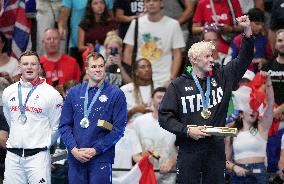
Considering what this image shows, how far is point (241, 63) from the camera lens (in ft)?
31.5

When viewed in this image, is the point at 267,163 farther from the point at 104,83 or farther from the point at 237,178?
the point at 104,83

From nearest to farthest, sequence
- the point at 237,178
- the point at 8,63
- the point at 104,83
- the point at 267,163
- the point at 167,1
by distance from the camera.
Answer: the point at 104,83 → the point at 237,178 → the point at 267,163 → the point at 8,63 → the point at 167,1

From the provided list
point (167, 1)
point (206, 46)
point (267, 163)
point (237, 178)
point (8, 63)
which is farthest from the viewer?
point (167, 1)

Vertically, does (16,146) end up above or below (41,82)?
below

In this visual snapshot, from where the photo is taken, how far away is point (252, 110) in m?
11.7

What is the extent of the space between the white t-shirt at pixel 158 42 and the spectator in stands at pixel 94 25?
0.38 meters

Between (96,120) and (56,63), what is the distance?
145 inches

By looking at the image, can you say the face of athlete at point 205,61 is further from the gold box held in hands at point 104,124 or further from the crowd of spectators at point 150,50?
the crowd of spectators at point 150,50

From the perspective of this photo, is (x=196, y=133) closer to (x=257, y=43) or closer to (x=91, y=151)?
(x=91, y=151)

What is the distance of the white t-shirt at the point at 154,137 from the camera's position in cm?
1158

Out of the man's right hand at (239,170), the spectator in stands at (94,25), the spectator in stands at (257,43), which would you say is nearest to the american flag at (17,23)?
the spectator in stands at (94,25)

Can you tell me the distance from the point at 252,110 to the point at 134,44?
2738 mm

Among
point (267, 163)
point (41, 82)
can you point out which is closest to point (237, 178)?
point (267, 163)

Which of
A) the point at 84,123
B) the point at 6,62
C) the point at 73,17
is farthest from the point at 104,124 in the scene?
the point at 73,17
